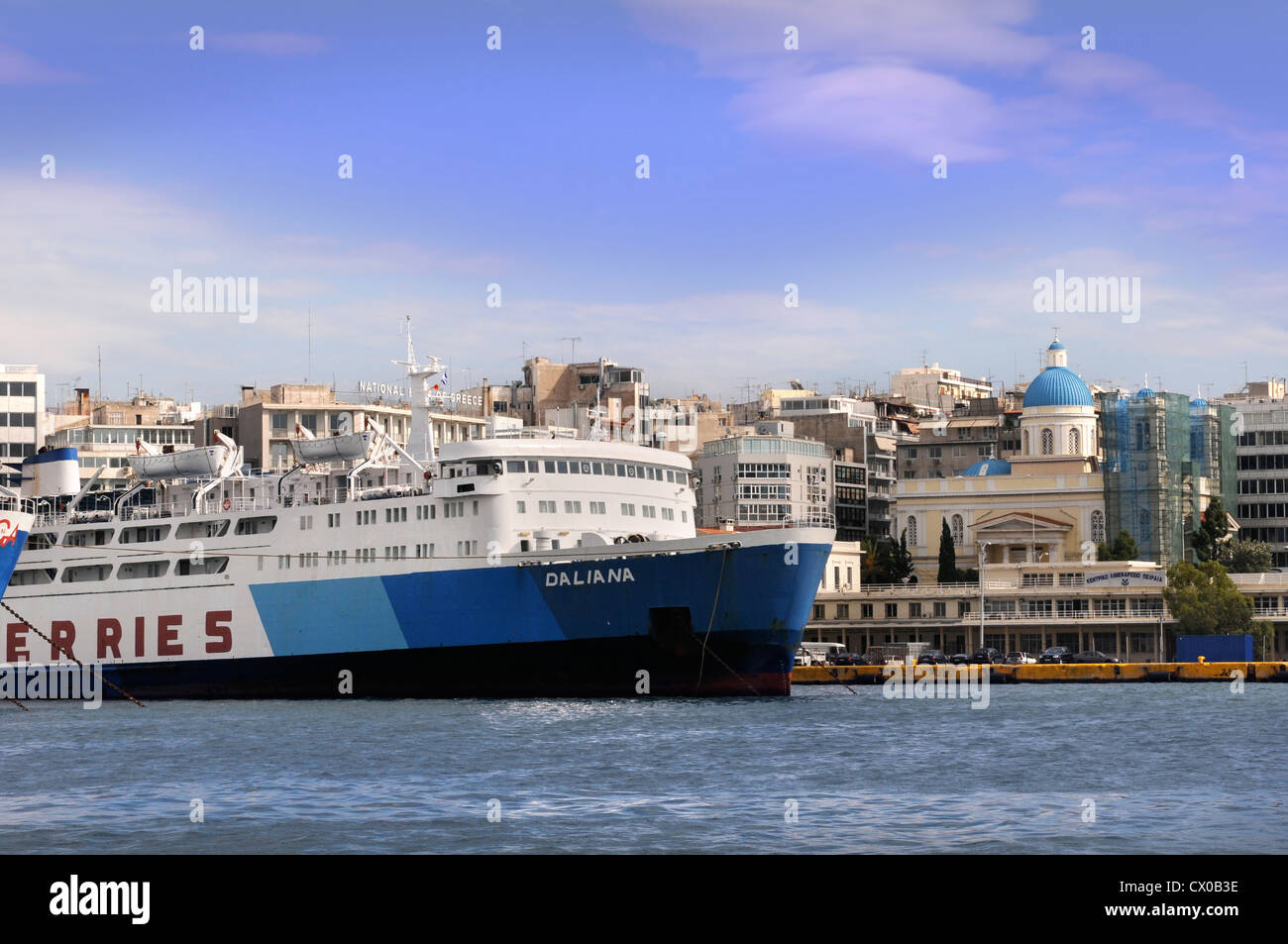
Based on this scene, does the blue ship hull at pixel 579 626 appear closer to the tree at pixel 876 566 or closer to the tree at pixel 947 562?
the tree at pixel 947 562

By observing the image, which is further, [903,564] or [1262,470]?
[1262,470]

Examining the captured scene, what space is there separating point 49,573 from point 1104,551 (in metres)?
73.6

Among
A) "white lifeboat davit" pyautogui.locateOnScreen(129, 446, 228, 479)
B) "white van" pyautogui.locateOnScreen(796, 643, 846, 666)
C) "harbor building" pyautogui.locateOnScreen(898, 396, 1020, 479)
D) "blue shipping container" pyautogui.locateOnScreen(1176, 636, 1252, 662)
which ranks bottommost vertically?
"white van" pyautogui.locateOnScreen(796, 643, 846, 666)

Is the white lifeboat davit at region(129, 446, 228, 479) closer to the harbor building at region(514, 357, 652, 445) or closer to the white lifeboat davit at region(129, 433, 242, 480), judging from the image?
the white lifeboat davit at region(129, 433, 242, 480)

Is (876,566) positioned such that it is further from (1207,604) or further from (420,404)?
(420,404)

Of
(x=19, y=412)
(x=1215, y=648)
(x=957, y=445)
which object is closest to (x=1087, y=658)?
(x=1215, y=648)

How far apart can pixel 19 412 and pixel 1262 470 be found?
303 feet

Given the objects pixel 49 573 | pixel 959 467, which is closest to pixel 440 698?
pixel 49 573

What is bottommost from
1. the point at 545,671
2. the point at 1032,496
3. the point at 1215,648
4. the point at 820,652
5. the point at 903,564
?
the point at 820,652

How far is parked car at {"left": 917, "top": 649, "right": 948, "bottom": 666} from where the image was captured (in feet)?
305

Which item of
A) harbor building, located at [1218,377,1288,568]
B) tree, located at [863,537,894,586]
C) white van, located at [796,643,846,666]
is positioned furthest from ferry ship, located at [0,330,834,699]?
harbor building, located at [1218,377,1288,568]

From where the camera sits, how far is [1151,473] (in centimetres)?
12288

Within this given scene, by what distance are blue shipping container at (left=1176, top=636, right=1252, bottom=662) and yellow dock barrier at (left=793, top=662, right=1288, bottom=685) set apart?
4954 millimetres

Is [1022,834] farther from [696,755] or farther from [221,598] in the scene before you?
[221,598]
